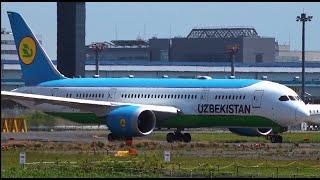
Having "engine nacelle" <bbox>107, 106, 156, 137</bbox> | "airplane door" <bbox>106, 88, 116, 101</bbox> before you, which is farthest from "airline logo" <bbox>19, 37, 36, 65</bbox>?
"engine nacelle" <bbox>107, 106, 156, 137</bbox>

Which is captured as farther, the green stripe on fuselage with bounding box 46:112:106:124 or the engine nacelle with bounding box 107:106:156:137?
the green stripe on fuselage with bounding box 46:112:106:124

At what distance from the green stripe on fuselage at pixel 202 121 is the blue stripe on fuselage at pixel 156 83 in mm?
2205

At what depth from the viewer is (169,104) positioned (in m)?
74.4

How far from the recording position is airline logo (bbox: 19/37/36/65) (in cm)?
8081

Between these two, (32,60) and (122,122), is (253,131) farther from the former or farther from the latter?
(32,60)

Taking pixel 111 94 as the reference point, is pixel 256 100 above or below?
below

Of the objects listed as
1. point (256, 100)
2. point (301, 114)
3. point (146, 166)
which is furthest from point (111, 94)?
point (146, 166)

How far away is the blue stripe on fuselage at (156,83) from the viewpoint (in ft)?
238

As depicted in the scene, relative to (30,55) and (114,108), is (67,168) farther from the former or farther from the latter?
(30,55)

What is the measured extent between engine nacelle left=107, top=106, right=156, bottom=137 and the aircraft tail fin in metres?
10.4

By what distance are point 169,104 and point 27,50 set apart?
12938 mm

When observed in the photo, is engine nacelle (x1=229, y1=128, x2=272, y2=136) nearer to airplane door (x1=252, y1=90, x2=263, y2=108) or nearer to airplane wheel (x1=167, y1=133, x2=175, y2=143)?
airplane door (x1=252, y1=90, x2=263, y2=108)

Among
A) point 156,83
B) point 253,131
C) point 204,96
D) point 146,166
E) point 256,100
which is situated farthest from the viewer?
point 156,83

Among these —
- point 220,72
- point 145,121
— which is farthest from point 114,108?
point 220,72
